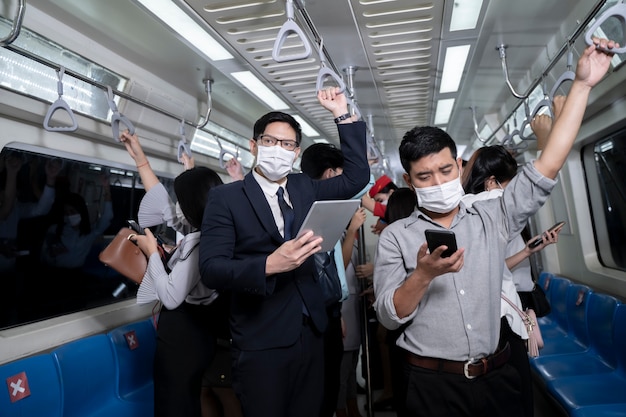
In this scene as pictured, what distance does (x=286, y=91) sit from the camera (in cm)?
330

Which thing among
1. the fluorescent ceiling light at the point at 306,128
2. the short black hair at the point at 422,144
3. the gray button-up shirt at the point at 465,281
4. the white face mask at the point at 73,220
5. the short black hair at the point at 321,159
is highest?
the fluorescent ceiling light at the point at 306,128

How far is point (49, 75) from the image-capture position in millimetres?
2465

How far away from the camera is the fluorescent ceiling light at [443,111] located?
4.12 meters

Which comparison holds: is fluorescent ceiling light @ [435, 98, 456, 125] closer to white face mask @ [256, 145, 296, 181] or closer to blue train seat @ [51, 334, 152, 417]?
white face mask @ [256, 145, 296, 181]

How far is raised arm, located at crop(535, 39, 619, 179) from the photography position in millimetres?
1276

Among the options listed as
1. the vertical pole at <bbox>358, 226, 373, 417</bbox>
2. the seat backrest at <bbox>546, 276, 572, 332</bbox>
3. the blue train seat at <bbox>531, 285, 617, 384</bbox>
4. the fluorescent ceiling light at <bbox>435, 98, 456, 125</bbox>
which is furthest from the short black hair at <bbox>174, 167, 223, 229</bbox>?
the seat backrest at <bbox>546, 276, 572, 332</bbox>

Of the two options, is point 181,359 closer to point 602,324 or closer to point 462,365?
point 462,365

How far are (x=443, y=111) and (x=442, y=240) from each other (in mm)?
3819

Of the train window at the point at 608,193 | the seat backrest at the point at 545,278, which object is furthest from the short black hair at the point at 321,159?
the seat backrest at the point at 545,278

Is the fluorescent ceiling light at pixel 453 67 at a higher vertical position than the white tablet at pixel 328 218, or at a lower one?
higher

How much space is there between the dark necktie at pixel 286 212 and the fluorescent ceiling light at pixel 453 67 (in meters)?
1.83

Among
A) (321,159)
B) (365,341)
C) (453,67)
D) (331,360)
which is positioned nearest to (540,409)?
(365,341)

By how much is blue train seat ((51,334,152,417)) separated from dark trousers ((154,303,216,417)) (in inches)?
24.7

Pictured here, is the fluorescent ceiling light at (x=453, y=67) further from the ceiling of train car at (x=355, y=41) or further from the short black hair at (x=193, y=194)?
the short black hair at (x=193, y=194)
